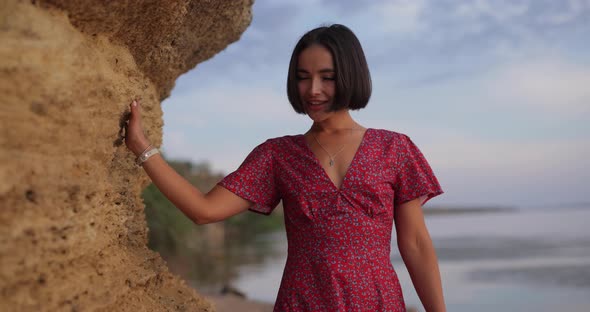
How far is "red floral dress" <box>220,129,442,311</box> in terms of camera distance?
7.45 feet

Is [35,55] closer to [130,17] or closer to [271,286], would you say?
[130,17]

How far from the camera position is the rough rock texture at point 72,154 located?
1633 millimetres

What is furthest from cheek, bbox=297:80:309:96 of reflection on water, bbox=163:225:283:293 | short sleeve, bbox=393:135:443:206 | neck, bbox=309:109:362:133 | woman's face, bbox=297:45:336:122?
reflection on water, bbox=163:225:283:293

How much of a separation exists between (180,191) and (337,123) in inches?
24.8

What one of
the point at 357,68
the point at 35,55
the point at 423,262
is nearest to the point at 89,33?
the point at 35,55

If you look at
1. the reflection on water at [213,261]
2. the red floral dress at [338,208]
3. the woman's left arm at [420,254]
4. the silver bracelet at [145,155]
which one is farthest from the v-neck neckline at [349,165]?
the reflection on water at [213,261]

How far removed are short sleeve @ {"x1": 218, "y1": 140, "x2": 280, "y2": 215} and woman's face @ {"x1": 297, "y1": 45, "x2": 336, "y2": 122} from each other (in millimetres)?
246

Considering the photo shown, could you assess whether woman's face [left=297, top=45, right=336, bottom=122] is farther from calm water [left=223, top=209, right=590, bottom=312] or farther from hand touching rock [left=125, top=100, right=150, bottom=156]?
calm water [left=223, top=209, right=590, bottom=312]

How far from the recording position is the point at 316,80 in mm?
2324

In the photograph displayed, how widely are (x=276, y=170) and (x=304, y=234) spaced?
27cm

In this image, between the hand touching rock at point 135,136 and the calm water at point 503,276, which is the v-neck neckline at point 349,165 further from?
the calm water at point 503,276

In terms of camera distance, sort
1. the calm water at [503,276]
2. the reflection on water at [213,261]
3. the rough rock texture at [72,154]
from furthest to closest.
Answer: the reflection on water at [213,261]
the calm water at [503,276]
the rough rock texture at [72,154]

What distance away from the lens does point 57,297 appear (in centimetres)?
177

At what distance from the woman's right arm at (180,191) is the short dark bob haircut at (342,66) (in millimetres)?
438
